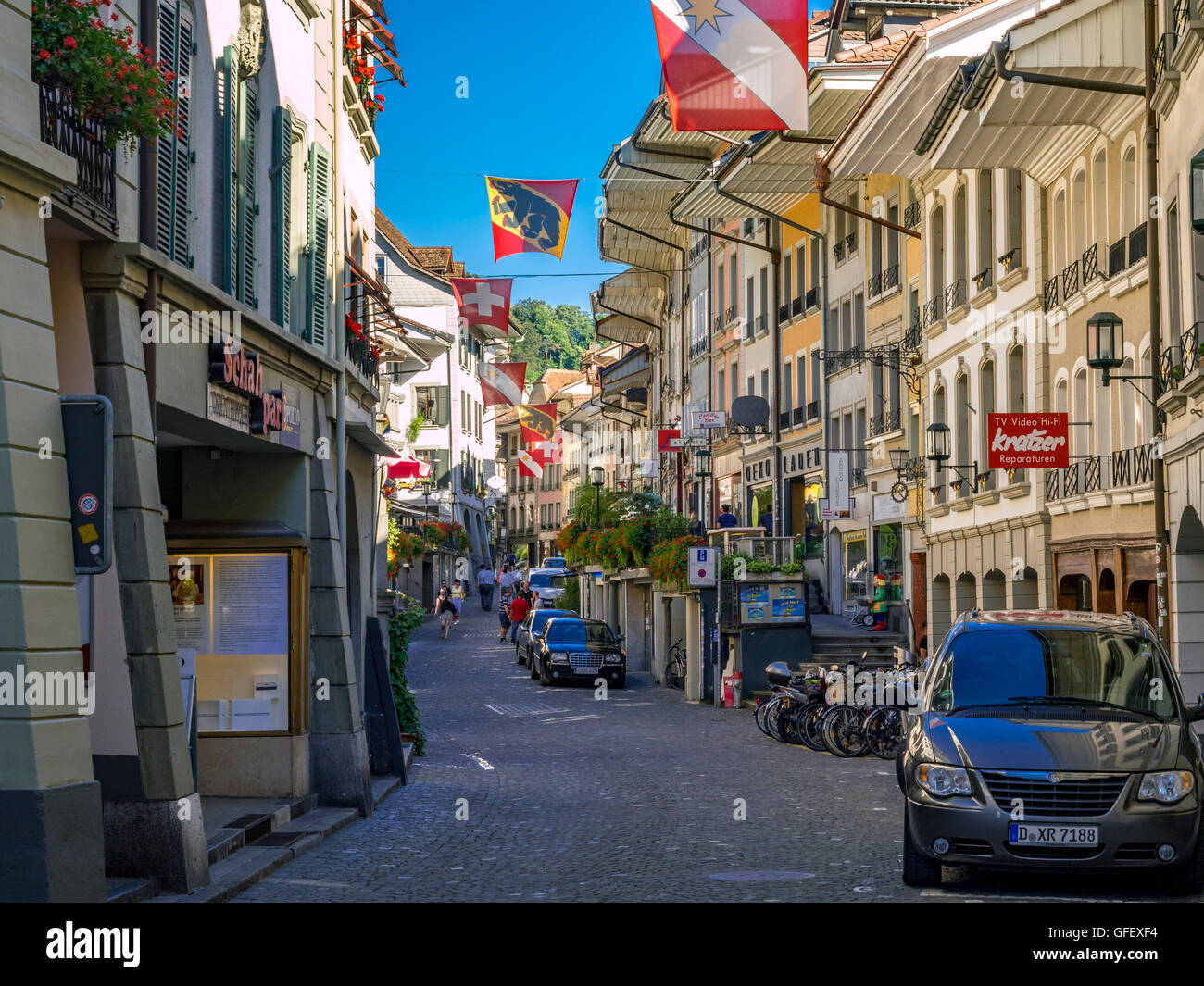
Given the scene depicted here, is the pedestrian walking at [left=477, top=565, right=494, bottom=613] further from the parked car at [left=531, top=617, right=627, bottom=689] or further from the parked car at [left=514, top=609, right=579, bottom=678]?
the parked car at [left=531, top=617, right=627, bottom=689]

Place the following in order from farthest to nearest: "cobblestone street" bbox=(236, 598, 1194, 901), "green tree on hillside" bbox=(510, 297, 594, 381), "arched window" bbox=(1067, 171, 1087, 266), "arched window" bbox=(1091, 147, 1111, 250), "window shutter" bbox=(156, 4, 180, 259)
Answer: "green tree on hillside" bbox=(510, 297, 594, 381)
"arched window" bbox=(1067, 171, 1087, 266)
"arched window" bbox=(1091, 147, 1111, 250)
"window shutter" bbox=(156, 4, 180, 259)
"cobblestone street" bbox=(236, 598, 1194, 901)

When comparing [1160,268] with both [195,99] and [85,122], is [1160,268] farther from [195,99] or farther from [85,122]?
[85,122]

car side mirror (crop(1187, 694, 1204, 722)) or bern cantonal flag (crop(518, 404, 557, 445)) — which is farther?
bern cantonal flag (crop(518, 404, 557, 445))

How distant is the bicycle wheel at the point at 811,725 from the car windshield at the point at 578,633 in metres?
16.0

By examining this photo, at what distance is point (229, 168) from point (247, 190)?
798mm

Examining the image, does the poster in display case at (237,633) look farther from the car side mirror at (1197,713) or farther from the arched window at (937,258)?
the arched window at (937,258)

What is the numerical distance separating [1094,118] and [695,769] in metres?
10.6

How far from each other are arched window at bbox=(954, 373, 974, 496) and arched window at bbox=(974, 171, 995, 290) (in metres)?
2.34

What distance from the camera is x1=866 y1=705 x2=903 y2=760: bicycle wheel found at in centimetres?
2261

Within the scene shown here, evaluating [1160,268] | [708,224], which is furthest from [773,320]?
[1160,268]

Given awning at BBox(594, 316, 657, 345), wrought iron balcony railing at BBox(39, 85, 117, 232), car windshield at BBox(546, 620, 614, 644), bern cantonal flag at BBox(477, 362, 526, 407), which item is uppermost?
awning at BBox(594, 316, 657, 345)

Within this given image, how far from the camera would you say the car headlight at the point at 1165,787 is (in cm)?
1048

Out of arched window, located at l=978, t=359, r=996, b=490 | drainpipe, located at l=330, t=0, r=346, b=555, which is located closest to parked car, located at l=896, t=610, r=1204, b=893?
drainpipe, located at l=330, t=0, r=346, b=555

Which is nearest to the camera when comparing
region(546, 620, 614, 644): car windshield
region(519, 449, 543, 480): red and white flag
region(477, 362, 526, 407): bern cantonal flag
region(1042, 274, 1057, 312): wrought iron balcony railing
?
region(1042, 274, 1057, 312): wrought iron balcony railing
